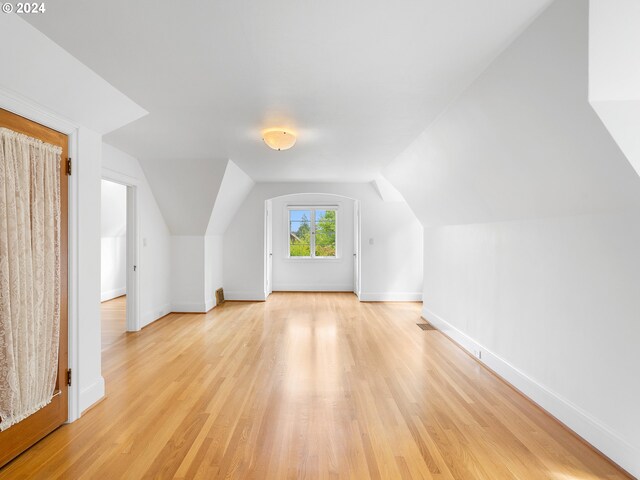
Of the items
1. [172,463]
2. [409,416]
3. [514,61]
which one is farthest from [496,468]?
[514,61]

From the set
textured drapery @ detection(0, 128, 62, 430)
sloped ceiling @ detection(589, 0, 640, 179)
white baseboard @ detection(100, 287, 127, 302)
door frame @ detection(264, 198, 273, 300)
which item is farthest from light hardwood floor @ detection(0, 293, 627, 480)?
white baseboard @ detection(100, 287, 127, 302)

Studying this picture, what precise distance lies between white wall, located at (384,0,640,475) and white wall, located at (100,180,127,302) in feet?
20.1

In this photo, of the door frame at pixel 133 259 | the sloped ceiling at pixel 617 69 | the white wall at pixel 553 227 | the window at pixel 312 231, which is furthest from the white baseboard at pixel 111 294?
the sloped ceiling at pixel 617 69

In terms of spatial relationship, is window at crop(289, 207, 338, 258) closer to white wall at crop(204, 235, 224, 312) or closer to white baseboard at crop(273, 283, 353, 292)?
white baseboard at crop(273, 283, 353, 292)

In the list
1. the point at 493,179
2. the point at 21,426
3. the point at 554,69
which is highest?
the point at 554,69

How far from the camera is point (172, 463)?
1.95 metres

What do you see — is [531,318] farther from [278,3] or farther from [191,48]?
[191,48]

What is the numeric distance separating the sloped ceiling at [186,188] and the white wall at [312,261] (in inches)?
108

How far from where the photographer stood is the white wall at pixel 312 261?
812cm

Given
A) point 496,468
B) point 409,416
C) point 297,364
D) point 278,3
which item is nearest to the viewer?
point 278,3

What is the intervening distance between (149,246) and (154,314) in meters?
1.09

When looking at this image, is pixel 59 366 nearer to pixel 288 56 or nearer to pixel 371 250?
pixel 288 56

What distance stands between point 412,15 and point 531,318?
2506 millimetres

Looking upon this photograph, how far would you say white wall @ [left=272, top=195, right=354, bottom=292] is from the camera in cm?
812
